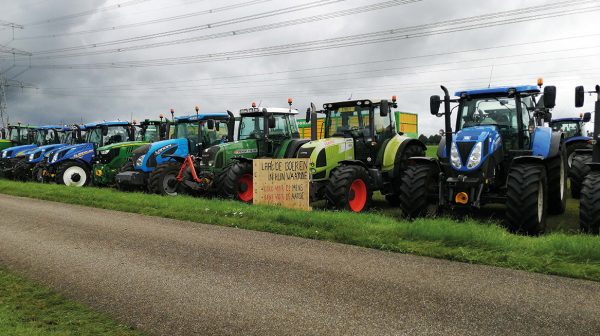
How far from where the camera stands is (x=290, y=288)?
5.23 m

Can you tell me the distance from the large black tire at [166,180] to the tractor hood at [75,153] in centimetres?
699

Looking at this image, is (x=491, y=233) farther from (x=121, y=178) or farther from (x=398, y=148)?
(x=121, y=178)

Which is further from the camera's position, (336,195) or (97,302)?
(336,195)

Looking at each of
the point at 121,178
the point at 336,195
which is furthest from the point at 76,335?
the point at 121,178

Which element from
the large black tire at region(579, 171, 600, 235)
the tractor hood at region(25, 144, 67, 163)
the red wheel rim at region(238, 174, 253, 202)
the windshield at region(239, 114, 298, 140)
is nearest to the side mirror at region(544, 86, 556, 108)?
the large black tire at region(579, 171, 600, 235)

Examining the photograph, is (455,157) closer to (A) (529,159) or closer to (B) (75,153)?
(A) (529,159)

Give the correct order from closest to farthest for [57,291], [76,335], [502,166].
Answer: [76,335], [57,291], [502,166]

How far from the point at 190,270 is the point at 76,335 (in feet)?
6.76

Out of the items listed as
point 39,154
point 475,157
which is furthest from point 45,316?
point 39,154

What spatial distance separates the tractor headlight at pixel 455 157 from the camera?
28.5 feet

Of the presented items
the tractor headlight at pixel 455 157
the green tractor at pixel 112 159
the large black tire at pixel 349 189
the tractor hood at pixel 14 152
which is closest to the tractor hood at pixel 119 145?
the green tractor at pixel 112 159

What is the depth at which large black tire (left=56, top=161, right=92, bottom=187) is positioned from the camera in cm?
1920

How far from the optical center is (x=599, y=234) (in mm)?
7199

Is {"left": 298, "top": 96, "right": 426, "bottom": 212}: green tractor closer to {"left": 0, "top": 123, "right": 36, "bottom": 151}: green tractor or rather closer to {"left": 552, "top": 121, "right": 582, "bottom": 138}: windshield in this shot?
{"left": 552, "top": 121, "right": 582, "bottom": 138}: windshield
